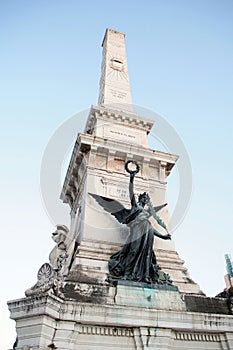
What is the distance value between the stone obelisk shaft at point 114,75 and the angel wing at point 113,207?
→ 7.85 metres

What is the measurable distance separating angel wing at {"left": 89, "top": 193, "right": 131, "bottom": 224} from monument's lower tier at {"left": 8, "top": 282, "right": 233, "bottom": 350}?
2.85 meters

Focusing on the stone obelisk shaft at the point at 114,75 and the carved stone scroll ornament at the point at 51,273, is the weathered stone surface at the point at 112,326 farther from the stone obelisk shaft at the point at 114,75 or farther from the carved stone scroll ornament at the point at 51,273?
the stone obelisk shaft at the point at 114,75

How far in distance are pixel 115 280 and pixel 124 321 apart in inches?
62.1

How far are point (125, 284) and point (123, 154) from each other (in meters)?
6.77

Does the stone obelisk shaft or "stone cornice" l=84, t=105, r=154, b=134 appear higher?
the stone obelisk shaft

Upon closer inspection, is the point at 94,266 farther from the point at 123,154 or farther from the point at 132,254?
the point at 123,154

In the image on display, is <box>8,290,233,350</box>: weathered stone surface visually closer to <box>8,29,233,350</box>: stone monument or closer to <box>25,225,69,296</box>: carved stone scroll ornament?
<box>8,29,233,350</box>: stone monument

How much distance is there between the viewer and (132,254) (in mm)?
11797

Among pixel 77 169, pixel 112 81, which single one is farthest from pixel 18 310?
pixel 112 81

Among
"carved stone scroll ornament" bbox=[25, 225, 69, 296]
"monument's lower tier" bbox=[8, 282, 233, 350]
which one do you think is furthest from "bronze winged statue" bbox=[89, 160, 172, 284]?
"carved stone scroll ornament" bbox=[25, 225, 69, 296]

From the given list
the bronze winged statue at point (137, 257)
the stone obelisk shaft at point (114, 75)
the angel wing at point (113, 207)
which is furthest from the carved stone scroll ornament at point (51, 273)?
the stone obelisk shaft at point (114, 75)

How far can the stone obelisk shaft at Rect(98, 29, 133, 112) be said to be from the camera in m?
20.7

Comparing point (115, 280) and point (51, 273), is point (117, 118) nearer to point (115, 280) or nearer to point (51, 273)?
point (115, 280)

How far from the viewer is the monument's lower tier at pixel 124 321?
29.2 ft
